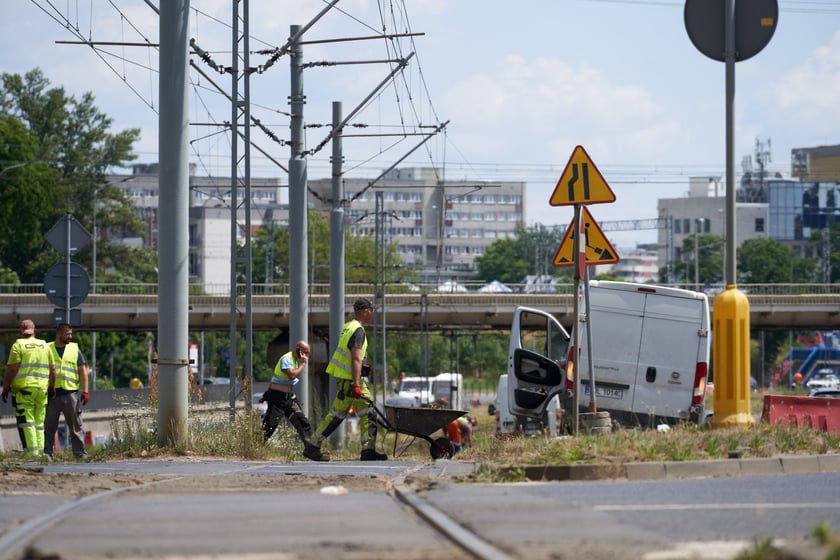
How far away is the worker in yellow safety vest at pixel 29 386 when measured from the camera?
17062 millimetres

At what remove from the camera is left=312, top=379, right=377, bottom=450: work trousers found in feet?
52.7

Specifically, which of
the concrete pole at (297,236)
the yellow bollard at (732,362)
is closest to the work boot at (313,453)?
the yellow bollard at (732,362)

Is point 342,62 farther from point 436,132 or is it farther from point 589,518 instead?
point 589,518

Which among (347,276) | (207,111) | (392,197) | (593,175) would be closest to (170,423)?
(593,175)

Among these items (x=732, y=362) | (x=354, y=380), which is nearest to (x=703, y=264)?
(x=354, y=380)

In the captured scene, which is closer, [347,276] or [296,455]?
[296,455]

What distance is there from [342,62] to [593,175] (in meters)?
13.4

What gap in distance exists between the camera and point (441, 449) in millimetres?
16906

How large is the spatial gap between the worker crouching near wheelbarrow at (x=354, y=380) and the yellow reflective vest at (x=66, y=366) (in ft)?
10.6

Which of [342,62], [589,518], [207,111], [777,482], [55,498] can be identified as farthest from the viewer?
[207,111]

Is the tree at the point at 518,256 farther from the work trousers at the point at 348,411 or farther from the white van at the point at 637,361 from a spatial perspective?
the work trousers at the point at 348,411

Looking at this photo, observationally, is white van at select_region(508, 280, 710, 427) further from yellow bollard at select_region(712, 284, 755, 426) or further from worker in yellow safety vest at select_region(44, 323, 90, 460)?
yellow bollard at select_region(712, 284, 755, 426)

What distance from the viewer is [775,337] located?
10938 cm

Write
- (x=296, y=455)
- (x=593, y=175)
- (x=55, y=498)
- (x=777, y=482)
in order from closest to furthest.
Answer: (x=55, y=498)
(x=777, y=482)
(x=593, y=175)
(x=296, y=455)
